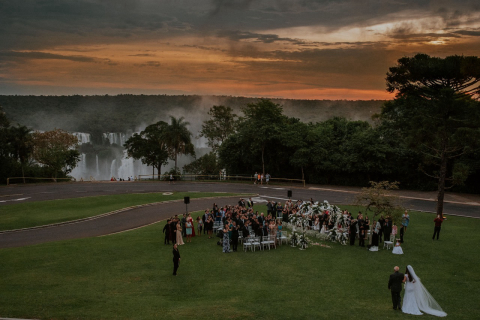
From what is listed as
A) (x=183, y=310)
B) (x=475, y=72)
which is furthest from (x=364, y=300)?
(x=475, y=72)

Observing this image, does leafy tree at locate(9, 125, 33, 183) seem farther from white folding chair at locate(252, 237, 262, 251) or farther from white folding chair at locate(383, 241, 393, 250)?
white folding chair at locate(383, 241, 393, 250)

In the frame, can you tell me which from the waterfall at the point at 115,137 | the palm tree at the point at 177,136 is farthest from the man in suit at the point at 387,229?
the waterfall at the point at 115,137

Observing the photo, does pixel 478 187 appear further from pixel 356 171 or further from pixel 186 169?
pixel 186 169

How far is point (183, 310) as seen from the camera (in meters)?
12.8

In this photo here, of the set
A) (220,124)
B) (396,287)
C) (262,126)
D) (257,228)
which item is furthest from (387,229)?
(220,124)

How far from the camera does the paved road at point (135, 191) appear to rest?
28344 mm

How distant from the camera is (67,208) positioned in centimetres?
3750

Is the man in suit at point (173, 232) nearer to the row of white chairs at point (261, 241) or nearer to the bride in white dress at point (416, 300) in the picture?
the row of white chairs at point (261, 241)

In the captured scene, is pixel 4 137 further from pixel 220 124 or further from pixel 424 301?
pixel 424 301

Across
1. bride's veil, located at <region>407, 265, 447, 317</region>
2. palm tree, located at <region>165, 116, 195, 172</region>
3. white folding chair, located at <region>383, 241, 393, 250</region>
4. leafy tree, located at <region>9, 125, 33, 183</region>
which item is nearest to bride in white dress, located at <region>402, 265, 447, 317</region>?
bride's veil, located at <region>407, 265, 447, 317</region>

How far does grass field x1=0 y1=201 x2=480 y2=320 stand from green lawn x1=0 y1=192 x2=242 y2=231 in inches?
386

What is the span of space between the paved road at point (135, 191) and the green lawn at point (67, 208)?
6.69 feet

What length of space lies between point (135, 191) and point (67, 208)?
11.5m

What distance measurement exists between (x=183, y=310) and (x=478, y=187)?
147 ft
